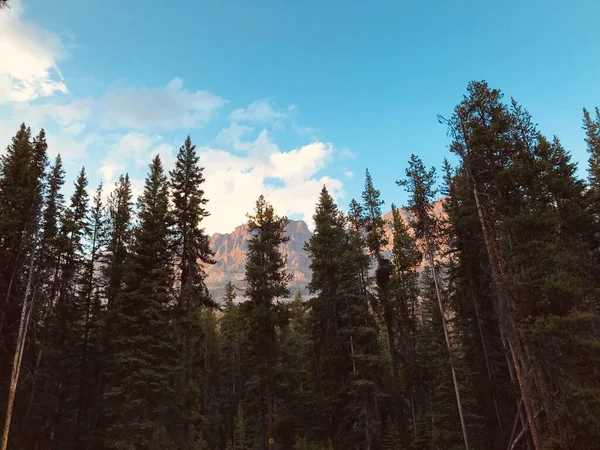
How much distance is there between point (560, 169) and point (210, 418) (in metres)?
44.3

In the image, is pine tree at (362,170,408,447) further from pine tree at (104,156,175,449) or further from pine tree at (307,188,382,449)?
pine tree at (104,156,175,449)

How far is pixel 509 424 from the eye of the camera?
24.0 meters

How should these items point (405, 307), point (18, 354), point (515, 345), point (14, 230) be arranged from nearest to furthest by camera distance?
point (515, 345) < point (18, 354) < point (14, 230) < point (405, 307)

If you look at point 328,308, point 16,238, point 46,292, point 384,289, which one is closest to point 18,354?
point 46,292

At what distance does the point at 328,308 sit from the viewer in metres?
28.2

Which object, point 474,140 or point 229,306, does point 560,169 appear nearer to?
point 474,140

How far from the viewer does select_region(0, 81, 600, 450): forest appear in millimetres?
18547

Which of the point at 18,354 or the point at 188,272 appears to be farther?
the point at 188,272

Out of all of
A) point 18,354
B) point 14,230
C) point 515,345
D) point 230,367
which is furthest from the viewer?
point 230,367

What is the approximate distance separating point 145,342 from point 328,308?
12705 millimetres

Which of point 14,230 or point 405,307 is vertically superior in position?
point 14,230

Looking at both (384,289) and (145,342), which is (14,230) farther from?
(384,289)

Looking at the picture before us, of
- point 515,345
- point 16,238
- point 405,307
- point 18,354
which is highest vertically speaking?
point 16,238

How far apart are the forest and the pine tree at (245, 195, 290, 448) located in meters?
0.14
